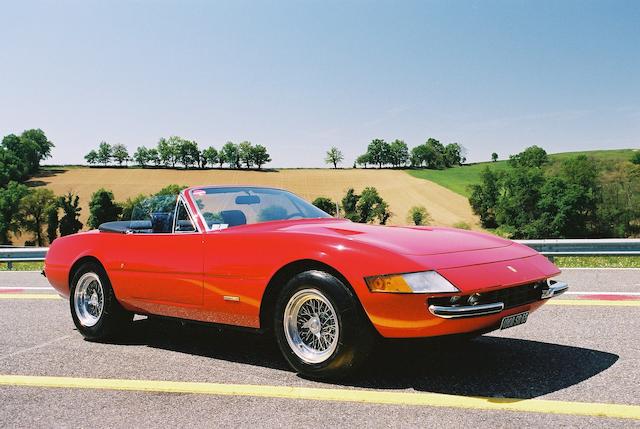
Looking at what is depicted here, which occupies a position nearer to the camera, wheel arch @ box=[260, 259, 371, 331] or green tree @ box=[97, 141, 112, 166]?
wheel arch @ box=[260, 259, 371, 331]

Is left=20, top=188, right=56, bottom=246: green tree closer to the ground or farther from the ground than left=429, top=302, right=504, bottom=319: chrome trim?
closer to the ground

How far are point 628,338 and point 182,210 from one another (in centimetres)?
392

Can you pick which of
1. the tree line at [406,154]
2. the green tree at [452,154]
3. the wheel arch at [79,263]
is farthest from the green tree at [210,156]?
the wheel arch at [79,263]

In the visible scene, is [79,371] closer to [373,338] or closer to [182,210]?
[182,210]

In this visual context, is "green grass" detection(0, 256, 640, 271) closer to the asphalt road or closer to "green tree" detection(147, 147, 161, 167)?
the asphalt road

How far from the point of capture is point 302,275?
383 centimetres

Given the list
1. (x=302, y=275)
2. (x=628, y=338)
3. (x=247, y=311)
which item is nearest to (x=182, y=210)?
(x=247, y=311)

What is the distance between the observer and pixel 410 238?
411 centimetres

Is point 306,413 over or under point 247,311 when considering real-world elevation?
under

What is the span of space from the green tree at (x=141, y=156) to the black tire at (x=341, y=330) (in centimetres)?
12827

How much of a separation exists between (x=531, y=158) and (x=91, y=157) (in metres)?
90.8

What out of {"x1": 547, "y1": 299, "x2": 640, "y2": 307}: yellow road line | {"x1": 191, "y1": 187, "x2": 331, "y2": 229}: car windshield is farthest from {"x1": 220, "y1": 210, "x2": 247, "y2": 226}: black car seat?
{"x1": 547, "y1": 299, "x2": 640, "y2": 307}: yellow road line

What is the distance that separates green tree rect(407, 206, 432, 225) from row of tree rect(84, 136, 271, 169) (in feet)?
150

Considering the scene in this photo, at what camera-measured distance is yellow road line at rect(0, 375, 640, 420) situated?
3.14 meters
